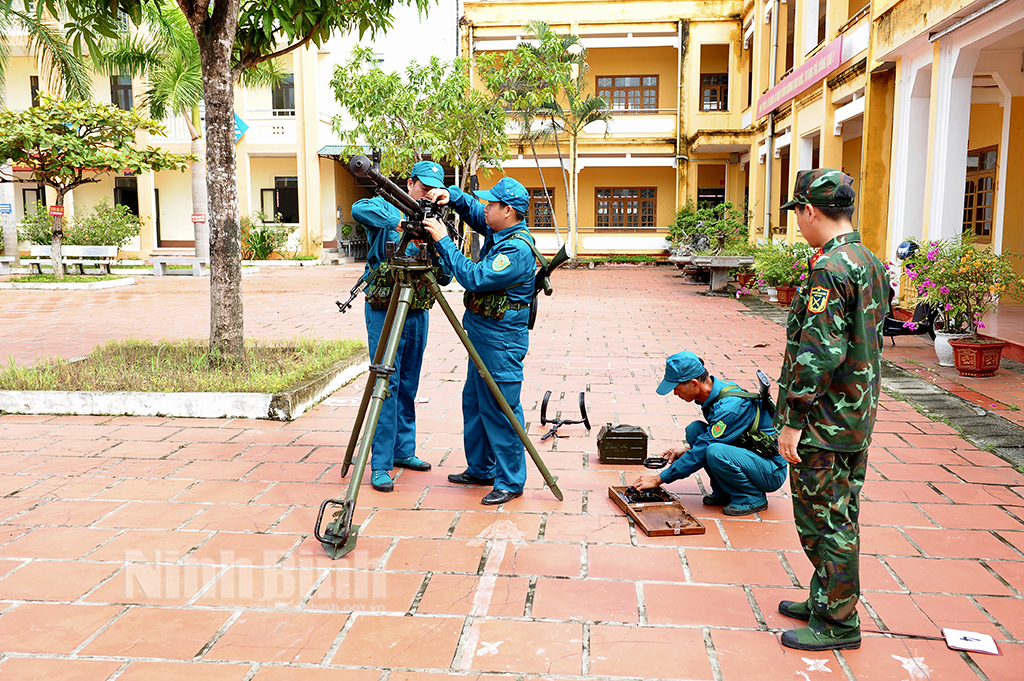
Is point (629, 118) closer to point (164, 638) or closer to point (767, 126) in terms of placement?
point (767, 126)

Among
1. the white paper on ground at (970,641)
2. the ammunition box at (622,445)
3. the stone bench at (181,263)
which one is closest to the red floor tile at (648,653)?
the white paper on ground at (970,641)

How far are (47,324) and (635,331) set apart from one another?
785 cm

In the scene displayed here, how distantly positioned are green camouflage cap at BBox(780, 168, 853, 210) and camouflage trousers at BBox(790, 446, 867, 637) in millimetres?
820

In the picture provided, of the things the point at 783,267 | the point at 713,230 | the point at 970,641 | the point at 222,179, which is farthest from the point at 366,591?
the point at 713,230

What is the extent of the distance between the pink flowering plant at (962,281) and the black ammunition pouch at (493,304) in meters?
5.25

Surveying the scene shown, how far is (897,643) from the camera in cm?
273

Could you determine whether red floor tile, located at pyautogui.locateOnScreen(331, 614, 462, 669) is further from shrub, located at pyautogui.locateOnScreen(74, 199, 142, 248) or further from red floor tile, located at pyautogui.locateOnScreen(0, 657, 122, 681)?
shrub, located at pyautogui.locateOnScreen(74, 199, 142, 248)

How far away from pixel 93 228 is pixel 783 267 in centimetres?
1751

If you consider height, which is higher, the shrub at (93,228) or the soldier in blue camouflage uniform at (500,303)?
the shrub at (93,228)

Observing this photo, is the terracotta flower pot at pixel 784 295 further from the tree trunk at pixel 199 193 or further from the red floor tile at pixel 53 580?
the tree trunk at pixel 199 193

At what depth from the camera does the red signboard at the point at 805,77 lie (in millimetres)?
13555

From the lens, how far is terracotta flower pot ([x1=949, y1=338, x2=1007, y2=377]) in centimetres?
714

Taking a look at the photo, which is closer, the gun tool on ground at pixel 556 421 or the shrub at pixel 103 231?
the gun tool on ground at pixel 556 421

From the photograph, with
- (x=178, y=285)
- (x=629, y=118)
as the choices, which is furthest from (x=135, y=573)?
(x=629, y=118)
